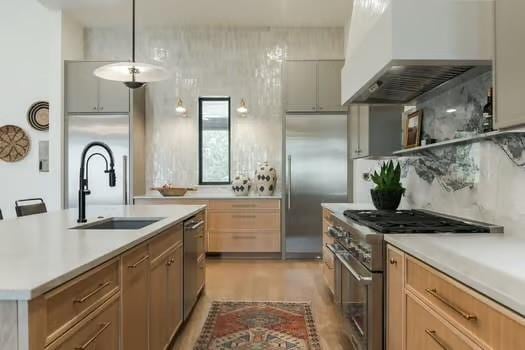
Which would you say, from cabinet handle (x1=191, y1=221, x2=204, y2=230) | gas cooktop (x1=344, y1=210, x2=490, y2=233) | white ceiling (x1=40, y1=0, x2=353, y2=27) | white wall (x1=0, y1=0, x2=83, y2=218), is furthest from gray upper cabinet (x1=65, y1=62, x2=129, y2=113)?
gas cooktop (x1=344, y1=210, x2=490, y2=233)

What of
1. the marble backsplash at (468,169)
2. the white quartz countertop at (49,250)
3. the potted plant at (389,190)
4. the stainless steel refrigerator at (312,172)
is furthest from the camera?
the stainless steel refrigerator at (312,172)

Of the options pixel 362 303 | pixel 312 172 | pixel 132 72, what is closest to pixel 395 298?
pixel 362 303

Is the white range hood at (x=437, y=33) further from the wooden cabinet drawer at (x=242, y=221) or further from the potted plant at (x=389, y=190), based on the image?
the wooden cabinet drawer at (x=242, y=221)

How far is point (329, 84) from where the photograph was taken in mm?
5207

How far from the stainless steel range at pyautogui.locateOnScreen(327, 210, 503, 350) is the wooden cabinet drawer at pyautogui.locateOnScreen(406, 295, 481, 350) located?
12.4 inches

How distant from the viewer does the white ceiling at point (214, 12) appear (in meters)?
4.98

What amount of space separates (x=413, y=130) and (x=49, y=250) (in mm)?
2587

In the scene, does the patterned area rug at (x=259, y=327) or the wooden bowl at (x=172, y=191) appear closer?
the patterned area rug at (x=259, y=327)

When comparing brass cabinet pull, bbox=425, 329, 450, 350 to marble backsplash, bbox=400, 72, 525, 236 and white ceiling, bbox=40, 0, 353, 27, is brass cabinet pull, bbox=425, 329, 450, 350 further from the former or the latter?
white ceiling, bbox=40, 0, 353, 27

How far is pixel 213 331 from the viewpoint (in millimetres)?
2910

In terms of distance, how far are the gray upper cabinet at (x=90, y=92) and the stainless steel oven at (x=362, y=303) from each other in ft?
12.7

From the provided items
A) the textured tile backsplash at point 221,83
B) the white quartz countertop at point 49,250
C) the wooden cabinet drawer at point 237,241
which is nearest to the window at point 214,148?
the textured tile backsplash at point 221,83

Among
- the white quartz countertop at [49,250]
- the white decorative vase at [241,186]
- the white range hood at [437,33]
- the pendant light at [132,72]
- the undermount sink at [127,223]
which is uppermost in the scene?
the pendant light at [132,72]

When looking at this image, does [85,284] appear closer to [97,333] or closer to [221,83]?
[97,333]
